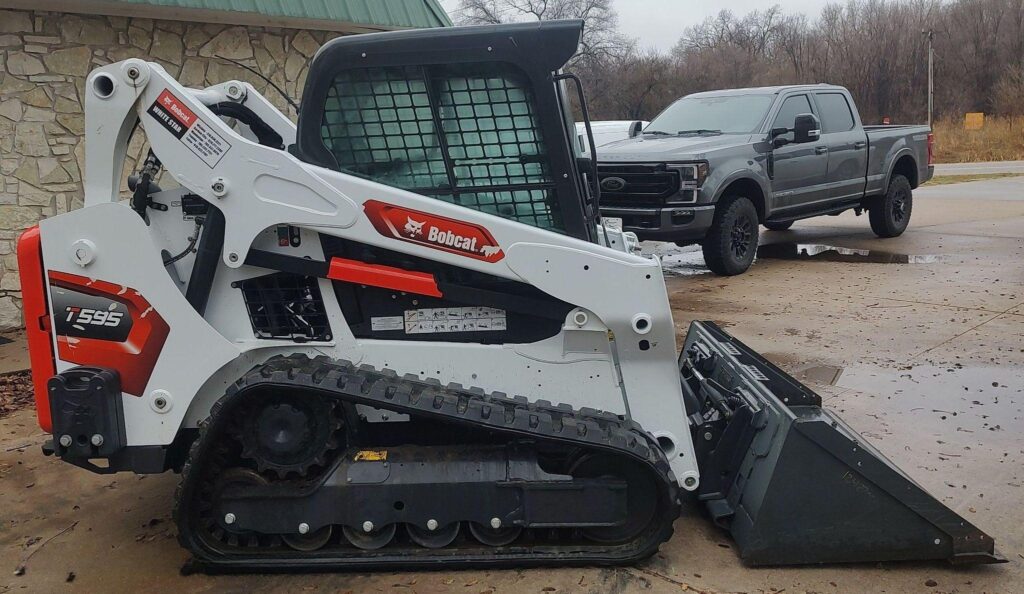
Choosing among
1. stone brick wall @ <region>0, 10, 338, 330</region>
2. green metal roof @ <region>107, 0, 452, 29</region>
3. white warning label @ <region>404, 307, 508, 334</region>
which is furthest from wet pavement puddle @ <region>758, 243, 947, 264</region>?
white warning label @ <region>404, 307, 508, 334</region>

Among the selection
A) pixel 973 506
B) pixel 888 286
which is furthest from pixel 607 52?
pixel 973 506

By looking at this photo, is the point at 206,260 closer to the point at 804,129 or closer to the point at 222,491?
the point at 222,491

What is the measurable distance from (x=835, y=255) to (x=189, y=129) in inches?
386

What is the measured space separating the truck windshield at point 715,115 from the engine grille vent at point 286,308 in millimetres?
8008

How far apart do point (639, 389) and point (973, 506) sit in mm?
1781

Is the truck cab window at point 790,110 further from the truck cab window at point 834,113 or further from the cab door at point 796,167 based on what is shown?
the truck cab window at point 834,113

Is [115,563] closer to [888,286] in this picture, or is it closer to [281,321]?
[281,321]

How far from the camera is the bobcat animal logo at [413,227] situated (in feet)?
12.0

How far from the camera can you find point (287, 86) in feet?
30.6

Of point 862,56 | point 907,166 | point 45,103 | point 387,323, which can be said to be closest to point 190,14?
point 45,103

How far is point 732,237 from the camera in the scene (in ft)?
33.7

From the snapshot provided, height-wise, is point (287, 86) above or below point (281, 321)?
above

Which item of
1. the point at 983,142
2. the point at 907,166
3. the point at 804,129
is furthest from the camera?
the point at 983,142

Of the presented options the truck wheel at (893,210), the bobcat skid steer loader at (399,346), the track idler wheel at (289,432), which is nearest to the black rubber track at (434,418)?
the bobcat skid steer loader at (399,346)
